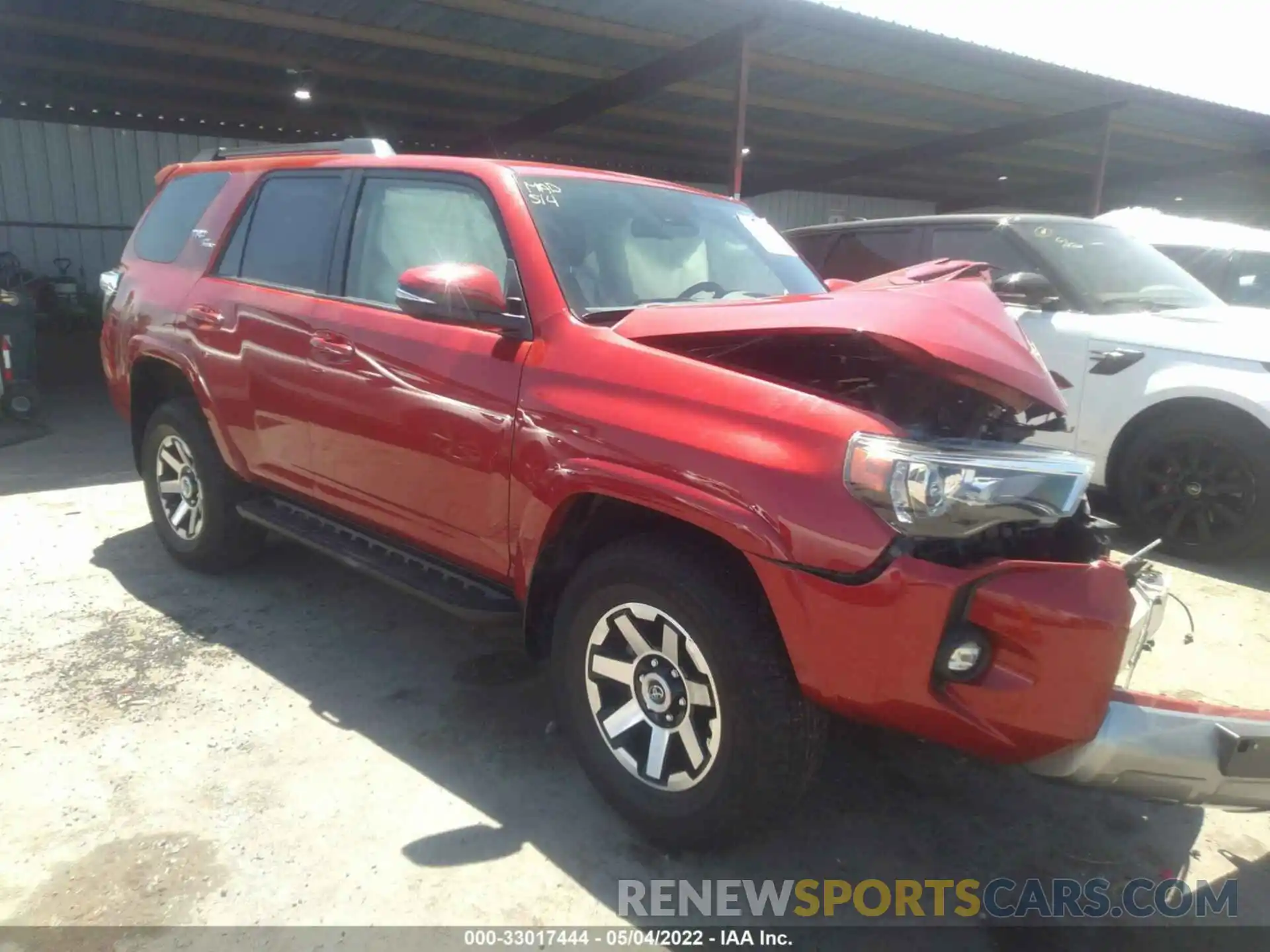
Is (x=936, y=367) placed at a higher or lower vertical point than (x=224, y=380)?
higher

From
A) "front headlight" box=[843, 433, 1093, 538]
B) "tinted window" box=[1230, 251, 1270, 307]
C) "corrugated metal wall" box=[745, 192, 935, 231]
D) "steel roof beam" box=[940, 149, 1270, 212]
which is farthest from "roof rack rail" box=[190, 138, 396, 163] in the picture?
"corrugated metal wall" box=[745, 192, 935, 231]

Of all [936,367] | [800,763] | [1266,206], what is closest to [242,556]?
[800,763]

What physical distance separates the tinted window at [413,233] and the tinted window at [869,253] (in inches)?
151

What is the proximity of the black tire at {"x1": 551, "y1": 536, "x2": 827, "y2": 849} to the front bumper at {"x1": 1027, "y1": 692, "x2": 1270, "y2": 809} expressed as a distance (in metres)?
0.60

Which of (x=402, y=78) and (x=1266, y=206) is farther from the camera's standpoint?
(x=1266, y=206)

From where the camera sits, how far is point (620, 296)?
281 cm

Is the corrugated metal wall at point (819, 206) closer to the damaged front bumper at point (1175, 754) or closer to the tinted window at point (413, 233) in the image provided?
the tinted window at point (413, 233)

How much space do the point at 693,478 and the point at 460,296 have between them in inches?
38.4

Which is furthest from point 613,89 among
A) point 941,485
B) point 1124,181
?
point 1124,181

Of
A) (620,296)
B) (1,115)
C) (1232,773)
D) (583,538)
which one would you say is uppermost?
(1,115)

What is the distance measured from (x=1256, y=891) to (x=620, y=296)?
8.30 feet

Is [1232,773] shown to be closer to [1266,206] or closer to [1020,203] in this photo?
[1020,203]

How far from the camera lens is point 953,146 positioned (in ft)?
47.9

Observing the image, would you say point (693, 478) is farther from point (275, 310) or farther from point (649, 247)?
point (275, 310)
